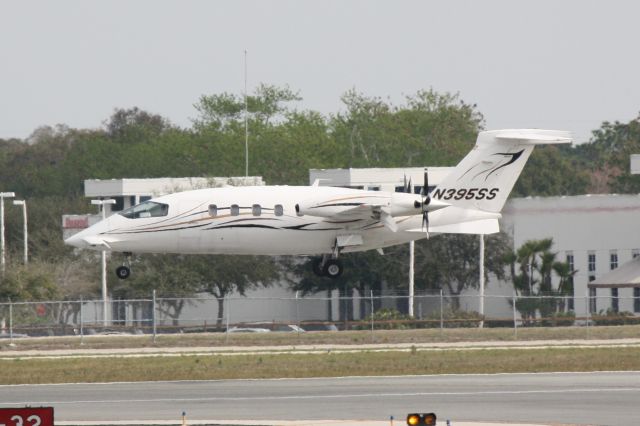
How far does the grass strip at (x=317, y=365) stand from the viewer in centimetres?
4888

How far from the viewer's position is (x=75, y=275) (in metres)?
95.1

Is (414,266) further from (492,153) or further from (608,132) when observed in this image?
(608,132)

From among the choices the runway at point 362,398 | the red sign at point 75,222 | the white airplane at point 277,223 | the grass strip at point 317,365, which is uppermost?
the red sign at point 75,222

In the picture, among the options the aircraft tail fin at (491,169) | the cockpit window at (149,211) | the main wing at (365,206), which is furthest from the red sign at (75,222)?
the main wing at (365,206)

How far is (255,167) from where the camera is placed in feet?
427

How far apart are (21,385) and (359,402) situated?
1300 centimetres

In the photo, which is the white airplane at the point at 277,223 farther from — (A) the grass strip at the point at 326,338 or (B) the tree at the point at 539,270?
(B) the tree at the point at 539,270

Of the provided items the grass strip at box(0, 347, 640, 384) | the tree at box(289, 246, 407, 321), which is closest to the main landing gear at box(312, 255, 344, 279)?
the grass strip at box(0, 347, 640, 384)

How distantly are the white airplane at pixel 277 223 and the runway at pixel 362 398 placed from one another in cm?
970

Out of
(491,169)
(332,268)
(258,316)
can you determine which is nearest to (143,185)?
(258,316)

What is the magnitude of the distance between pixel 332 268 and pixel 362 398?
53.0 ft

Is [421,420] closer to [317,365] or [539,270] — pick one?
[317,365]

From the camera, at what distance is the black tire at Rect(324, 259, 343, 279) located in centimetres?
5622

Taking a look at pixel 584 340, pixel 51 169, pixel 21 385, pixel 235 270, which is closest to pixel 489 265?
pixel 235 270
